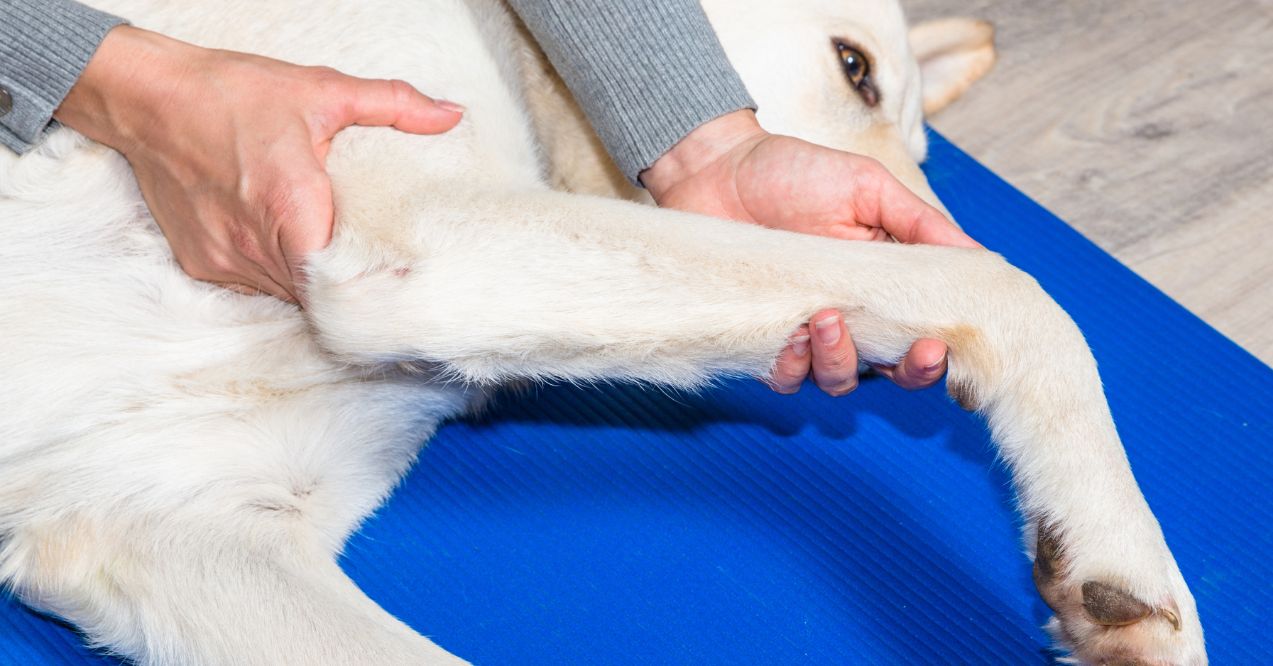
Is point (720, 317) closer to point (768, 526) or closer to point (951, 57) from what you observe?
point (768, 526)

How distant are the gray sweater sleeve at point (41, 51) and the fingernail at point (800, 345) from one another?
908 mm

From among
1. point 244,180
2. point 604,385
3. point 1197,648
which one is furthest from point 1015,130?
point 244,180

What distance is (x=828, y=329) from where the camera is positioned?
1.28 m

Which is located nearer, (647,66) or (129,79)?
(129,79)

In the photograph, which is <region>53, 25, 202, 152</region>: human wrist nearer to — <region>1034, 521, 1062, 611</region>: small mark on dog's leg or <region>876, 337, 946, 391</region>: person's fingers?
<region>876, 337, 946, 391</region>: person's fingers

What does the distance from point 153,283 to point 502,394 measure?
1.85 ft

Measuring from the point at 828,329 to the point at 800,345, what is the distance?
46 millimetres

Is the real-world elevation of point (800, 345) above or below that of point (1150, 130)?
above

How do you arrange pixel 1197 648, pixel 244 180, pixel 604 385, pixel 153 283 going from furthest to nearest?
1. pixel 604 385
2. pixel 153 283
3. pixel 244 180
4. pixel 1197 648

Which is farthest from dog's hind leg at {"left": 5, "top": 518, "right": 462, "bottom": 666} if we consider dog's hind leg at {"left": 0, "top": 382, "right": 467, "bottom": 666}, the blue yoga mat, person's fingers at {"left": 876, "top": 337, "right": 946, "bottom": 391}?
person's fingers at {"left": 876, "top": 337, "right": 946, "bottom": 391}

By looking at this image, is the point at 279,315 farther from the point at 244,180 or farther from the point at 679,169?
the point at 679,169

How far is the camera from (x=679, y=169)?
64.9 inches

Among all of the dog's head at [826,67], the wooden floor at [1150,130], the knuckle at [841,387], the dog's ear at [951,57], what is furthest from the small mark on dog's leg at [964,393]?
the dog's ear at [951,57]

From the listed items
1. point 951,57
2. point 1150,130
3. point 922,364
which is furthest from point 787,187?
point 1150,130
